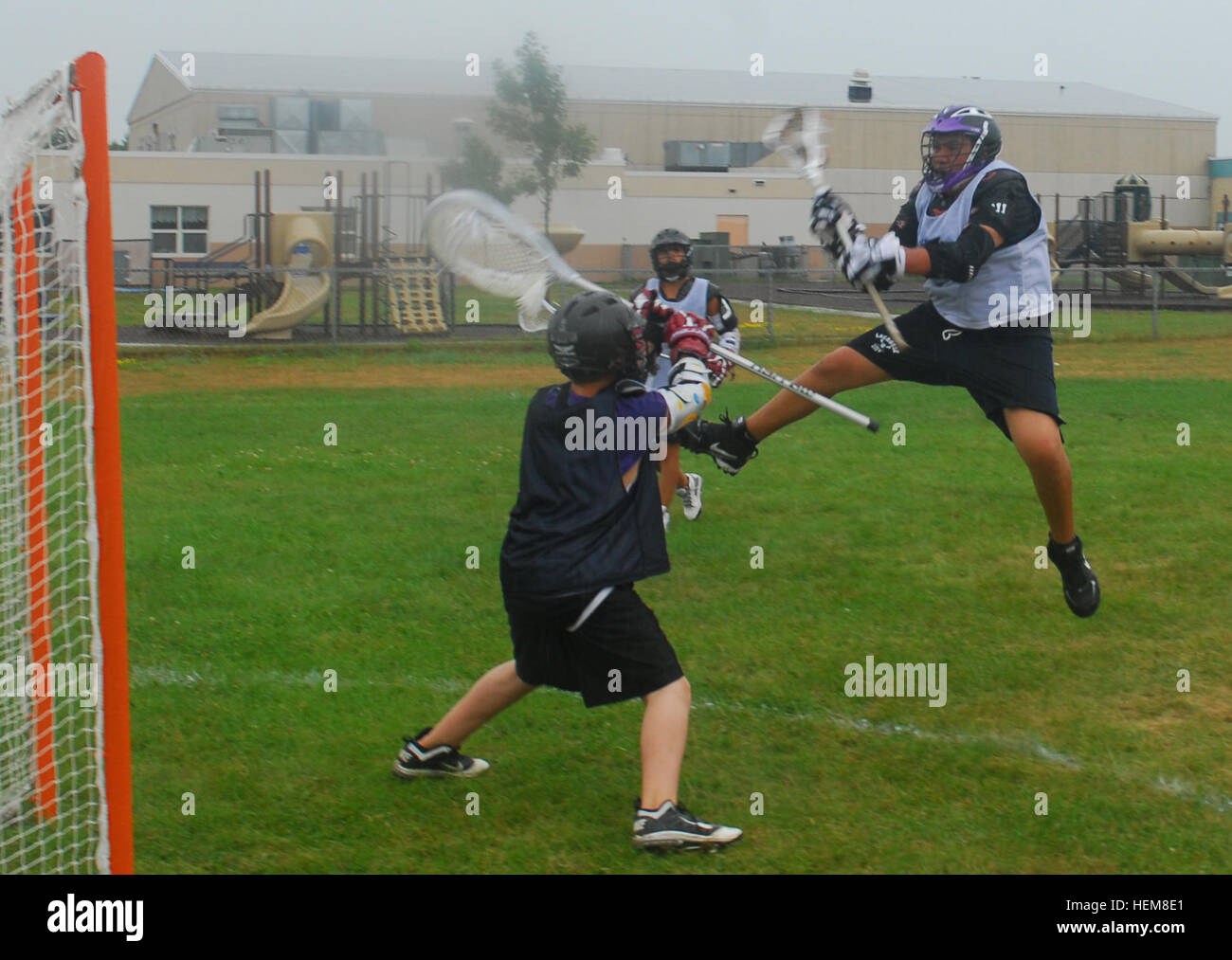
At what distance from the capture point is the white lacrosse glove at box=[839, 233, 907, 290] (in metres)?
5.67

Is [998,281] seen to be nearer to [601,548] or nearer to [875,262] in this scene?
[875,262]

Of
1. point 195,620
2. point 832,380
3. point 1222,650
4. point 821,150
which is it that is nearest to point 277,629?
point 195,620

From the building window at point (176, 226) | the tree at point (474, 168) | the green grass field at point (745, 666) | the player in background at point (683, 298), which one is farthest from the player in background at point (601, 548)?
the building window at point (176, 226)

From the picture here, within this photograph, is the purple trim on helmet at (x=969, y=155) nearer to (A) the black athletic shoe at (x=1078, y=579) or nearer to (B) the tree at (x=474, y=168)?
(A) the black athletic shoe at (x=1078, y=579)

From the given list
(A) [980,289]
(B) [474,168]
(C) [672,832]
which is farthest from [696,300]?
(B) [474,168]

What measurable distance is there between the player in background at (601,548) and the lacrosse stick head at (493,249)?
69.9 inches

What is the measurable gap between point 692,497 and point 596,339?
483cm

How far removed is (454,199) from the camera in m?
6.18

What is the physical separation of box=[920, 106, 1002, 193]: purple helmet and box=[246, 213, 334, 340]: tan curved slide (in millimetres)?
18209

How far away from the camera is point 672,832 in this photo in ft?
13.9

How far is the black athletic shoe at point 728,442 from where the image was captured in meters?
6.70

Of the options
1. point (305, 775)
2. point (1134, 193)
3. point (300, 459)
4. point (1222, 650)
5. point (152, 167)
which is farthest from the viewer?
point (152, 167)

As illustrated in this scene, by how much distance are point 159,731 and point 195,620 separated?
148cm
